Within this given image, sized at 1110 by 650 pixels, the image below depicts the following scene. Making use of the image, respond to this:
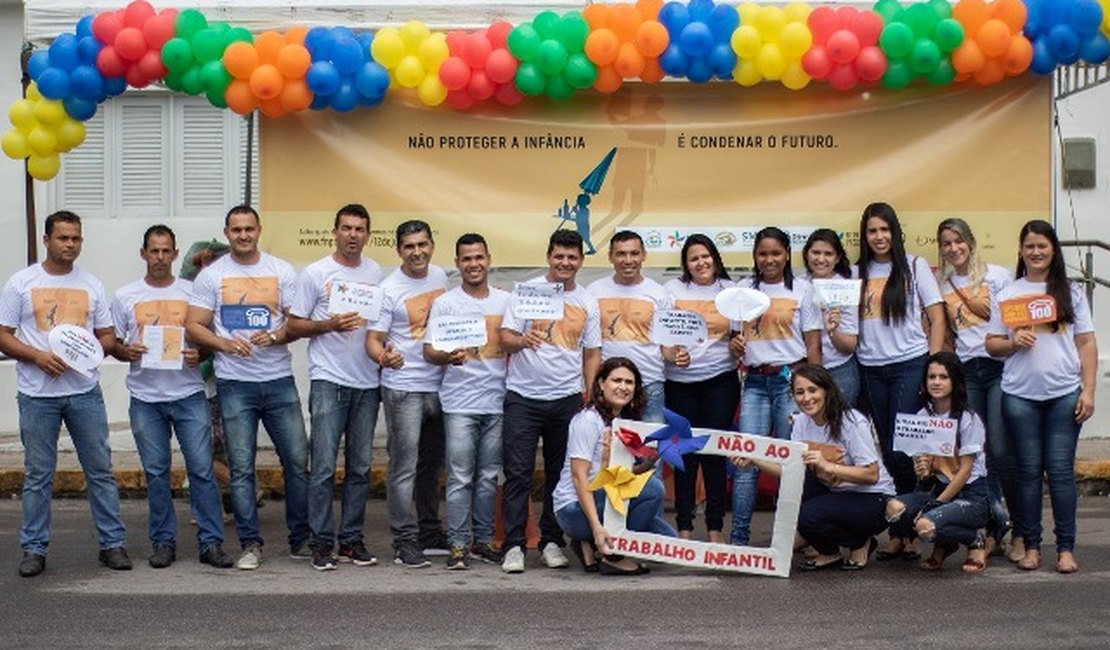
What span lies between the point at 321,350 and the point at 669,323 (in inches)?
74.3

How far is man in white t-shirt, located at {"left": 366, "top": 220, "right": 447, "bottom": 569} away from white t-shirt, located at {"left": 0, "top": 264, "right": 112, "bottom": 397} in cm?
151

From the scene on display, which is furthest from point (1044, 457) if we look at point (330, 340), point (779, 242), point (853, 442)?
point (330, 340)

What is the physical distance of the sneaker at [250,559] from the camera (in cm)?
1005

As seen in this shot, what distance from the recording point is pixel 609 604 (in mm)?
9016

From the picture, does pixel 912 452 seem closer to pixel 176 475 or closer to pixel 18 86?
pixel 176 475

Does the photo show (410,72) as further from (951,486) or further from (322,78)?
(951,486)

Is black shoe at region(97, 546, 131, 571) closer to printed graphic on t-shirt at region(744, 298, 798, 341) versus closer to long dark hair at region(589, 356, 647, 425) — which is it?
long dark hair at region(589, 356, 647, 425)

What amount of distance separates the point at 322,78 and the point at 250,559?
2.88 metres

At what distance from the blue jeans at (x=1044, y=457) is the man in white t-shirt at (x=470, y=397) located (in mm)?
2705

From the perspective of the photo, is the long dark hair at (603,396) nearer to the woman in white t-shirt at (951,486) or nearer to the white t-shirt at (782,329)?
the white t-shirt at (782,329)

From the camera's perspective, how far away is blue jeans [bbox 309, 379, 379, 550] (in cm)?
1012

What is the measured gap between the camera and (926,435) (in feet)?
32.5

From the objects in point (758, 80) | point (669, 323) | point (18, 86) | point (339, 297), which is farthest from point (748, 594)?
point (18, 86)

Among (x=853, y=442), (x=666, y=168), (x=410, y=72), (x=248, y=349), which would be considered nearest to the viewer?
(x=853, y=442)
